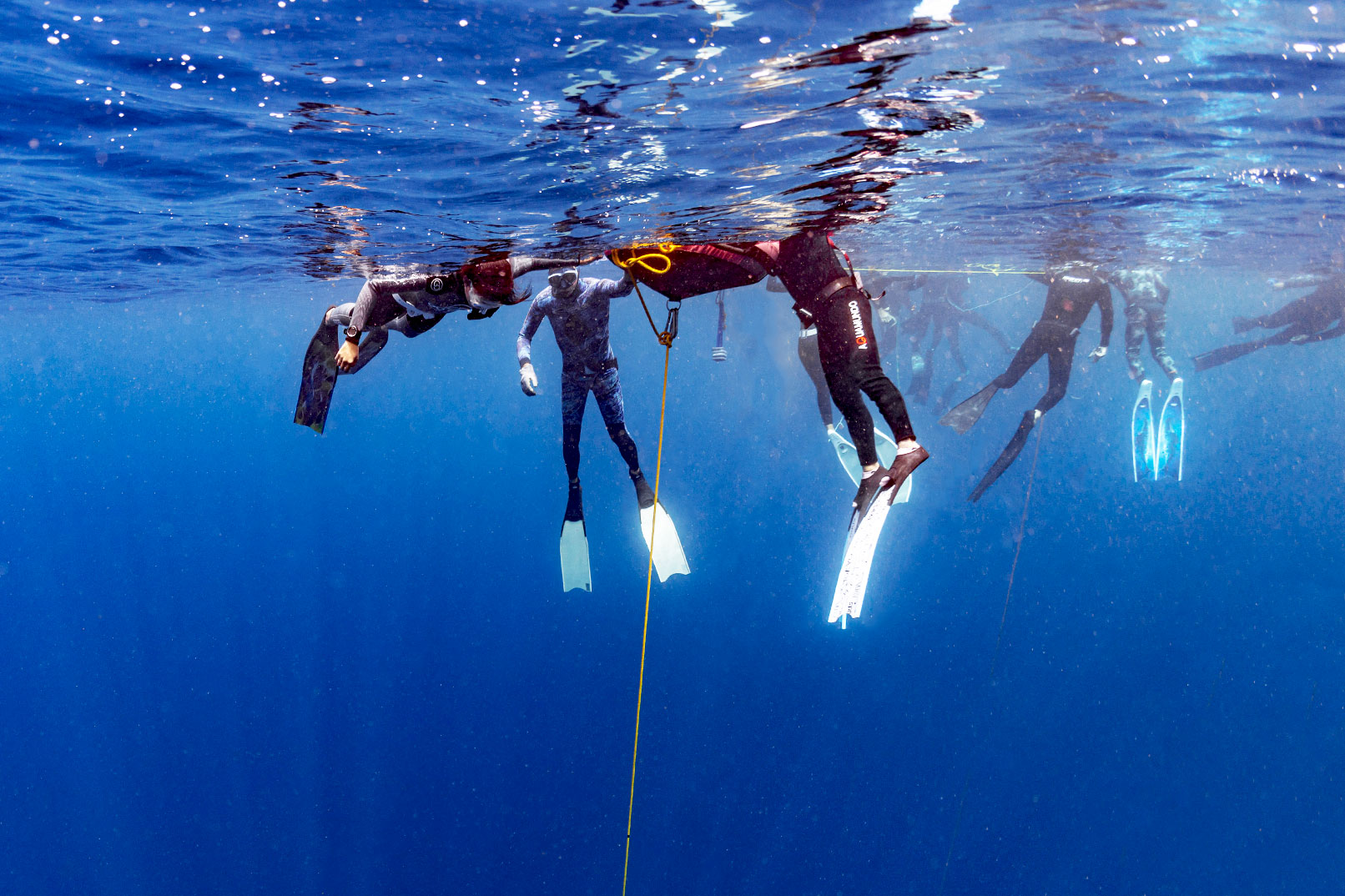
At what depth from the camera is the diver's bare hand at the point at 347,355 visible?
6.14 m

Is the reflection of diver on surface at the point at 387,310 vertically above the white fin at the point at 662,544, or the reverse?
the reflection of diver on surface at the point at 387,310

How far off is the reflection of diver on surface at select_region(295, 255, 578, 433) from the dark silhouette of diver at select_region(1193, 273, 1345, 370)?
43.6 ft

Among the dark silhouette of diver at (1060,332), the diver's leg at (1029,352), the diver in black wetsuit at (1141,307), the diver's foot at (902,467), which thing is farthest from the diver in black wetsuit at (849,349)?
the diver in black wetsuit at (1141,307)

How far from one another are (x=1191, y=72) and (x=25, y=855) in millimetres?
56048

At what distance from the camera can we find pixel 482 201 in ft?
25.5

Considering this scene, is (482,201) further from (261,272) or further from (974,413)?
(261,272)

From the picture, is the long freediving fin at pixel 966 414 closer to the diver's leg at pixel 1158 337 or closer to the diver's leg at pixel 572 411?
the diver's leg at pixel 1158 337

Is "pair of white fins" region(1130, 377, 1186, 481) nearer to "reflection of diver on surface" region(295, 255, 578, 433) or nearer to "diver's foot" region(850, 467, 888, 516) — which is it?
"diver's foot" region(850, 467, 888, 516)

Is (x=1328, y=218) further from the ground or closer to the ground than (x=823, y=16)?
closer to the ground

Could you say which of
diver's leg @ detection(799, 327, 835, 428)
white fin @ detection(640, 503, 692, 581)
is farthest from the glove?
diver's leg @ detection(799, 327, 835, 428)

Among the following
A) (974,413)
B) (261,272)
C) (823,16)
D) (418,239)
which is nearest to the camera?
(823,16)

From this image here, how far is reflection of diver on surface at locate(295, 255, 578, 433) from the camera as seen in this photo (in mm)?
6297

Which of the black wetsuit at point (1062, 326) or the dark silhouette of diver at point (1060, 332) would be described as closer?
the dark silhouette of diver at point (1060, 332)

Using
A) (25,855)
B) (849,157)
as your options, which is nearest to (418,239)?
(849,157)
